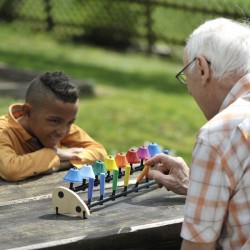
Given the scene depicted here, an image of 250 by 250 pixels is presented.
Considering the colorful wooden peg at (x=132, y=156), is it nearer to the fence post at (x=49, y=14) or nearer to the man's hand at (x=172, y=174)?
the man's hand at (x=172, y=174)

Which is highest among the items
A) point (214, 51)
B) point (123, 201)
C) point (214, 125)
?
point (214, 51)

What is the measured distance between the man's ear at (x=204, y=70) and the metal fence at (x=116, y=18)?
1105 cm

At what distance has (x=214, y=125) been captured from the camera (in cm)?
312

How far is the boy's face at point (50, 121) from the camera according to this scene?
509 cm

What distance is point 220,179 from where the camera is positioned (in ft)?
10.2

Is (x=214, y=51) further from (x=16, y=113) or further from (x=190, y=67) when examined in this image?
(x=16, y=113)

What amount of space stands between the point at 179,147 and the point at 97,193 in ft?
14.3

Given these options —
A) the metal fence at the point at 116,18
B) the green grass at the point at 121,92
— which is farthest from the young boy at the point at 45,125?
the metal fence at the point at 116,18

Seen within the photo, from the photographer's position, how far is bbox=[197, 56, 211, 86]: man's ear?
3.31 metres

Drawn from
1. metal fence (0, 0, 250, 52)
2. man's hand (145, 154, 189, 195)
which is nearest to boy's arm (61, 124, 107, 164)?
man's hand (145, 154, 189, 195)

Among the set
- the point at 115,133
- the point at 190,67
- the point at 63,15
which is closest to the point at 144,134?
the point at 115,133

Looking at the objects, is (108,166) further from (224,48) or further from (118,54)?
(118,54)

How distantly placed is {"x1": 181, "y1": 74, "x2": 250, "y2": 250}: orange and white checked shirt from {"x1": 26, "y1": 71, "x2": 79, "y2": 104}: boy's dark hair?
208cm

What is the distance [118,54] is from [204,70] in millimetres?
12080
